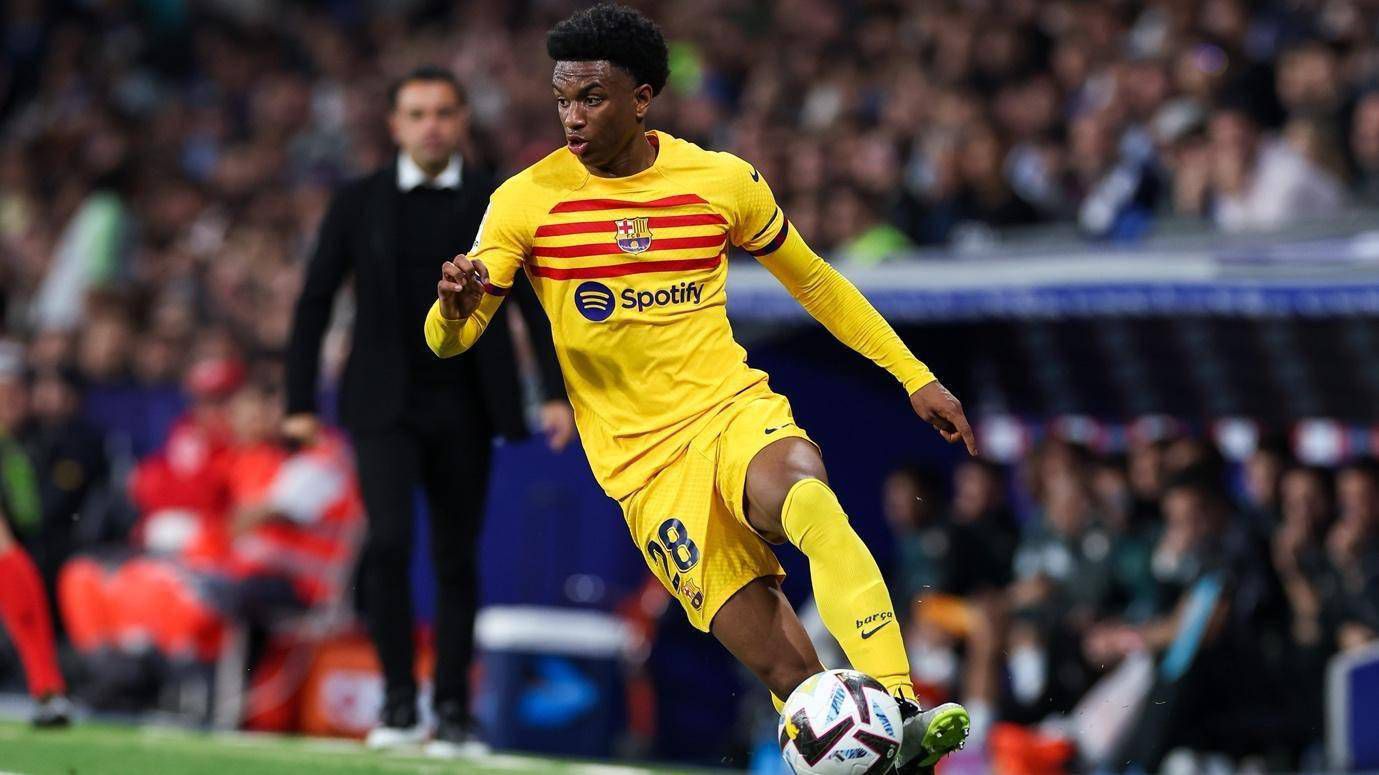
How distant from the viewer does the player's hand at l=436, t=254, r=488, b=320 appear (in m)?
5.75

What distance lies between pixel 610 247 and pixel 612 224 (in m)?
0.06

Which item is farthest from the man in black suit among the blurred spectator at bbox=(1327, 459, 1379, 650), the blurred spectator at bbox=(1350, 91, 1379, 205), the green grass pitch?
the blurred spectator at bbox=(1350, 91, 1379, 205)

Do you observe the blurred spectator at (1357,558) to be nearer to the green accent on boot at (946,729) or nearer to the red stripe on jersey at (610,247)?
the green accent on boot at (946,729)

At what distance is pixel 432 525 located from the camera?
825cm

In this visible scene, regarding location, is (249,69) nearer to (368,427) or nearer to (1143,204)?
(1143,204)

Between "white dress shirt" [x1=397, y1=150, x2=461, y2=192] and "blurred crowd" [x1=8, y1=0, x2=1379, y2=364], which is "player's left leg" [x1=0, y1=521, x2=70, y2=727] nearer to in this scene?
"white dress shirt" [x1=397, y1=150, x2=461, y2=192]

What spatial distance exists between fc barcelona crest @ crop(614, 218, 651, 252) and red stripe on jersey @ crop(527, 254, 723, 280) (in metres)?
0.04

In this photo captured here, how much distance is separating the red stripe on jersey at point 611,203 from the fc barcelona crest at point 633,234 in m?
0.04

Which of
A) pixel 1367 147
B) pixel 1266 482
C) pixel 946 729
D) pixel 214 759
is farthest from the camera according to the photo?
pixel 1367 147

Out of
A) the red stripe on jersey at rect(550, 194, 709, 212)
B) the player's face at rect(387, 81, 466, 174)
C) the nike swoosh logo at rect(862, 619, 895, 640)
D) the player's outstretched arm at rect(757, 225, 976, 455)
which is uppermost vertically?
the player's face at rect(387, 81, 466, 174)

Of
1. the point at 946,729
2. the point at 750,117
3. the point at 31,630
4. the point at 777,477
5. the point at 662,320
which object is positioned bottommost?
the point at 31,630

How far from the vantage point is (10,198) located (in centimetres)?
1950

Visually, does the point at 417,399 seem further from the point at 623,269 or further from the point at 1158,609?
the point at 1158,609

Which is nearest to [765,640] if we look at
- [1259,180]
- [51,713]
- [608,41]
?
[608,41]
